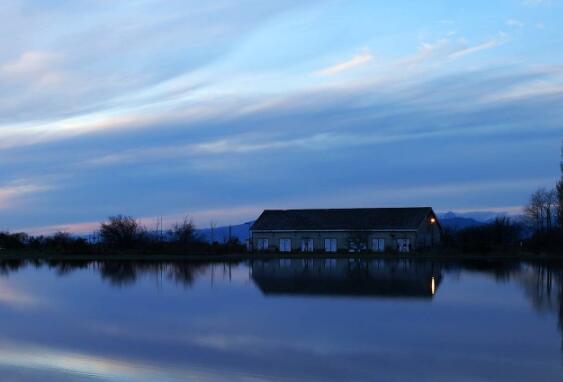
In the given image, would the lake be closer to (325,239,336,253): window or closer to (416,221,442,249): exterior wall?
(416,221,442,249): exterior wall

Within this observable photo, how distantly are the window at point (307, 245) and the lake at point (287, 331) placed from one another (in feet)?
91.7

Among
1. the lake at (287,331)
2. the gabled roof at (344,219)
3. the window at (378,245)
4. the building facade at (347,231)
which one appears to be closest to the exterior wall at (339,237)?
the building facade at (347,231)

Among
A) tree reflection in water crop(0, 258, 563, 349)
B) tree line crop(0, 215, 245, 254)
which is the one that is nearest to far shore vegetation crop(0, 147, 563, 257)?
tree line crop(0, 215, 245, 254)

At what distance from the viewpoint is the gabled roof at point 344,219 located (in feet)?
169

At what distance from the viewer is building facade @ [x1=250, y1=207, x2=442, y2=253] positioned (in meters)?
50.9

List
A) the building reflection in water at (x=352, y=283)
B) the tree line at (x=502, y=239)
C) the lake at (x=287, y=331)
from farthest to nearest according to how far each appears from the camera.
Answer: the tree line at (x=502, y=239), the building reflection in water at (x=352, y=283), the lake at (x=287, y=331)

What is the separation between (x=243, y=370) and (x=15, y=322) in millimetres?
7576

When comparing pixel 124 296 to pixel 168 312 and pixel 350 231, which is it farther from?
pixel 350 231

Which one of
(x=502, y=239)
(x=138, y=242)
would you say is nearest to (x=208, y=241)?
(x=138, y=242)

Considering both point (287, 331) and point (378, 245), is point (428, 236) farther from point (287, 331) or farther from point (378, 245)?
point (287, 331)

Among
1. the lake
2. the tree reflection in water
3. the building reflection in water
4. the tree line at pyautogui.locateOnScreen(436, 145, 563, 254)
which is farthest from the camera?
the tree line at pyautogui.locateOnScreen(436, 145, 563, 254)

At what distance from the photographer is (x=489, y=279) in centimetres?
2662

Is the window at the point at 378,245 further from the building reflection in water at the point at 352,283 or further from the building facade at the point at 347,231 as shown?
the building reflection in water at the point at 352,283

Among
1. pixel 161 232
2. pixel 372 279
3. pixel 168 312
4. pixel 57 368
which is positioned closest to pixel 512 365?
pixel 57 368
